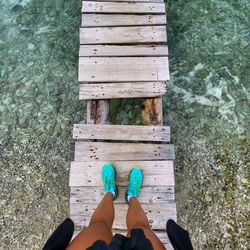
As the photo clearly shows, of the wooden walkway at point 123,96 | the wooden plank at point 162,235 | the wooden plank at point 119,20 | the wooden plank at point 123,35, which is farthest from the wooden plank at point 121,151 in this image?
the wooden plank at point 119,20

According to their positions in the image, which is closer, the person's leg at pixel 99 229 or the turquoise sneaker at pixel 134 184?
the person's leg at pixel 99 229

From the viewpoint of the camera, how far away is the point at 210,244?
5648mm

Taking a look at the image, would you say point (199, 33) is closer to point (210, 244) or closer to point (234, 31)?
point (234, 31)

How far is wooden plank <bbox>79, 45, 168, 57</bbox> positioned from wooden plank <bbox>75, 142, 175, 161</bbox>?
1.40 meters

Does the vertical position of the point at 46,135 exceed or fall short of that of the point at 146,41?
it falls short

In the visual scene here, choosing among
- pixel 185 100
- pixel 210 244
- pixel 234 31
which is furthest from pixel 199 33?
pixel 210 244

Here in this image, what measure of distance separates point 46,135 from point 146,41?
2.25 m

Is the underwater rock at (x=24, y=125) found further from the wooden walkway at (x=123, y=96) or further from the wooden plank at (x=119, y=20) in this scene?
the wooden plank at (x=119, y=20)

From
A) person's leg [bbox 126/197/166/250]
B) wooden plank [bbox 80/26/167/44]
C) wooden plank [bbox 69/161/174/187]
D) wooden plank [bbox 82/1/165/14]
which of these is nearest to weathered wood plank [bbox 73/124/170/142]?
wooden plank [bbox 69/161/174/187]

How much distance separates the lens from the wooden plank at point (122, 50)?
574 cm

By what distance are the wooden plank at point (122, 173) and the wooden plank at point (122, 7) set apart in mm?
2462

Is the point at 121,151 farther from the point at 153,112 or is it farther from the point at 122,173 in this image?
the point at 153,112

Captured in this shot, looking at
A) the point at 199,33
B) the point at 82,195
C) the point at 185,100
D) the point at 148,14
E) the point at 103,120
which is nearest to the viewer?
the point at 82,195

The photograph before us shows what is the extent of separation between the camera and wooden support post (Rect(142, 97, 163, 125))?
5504mm
